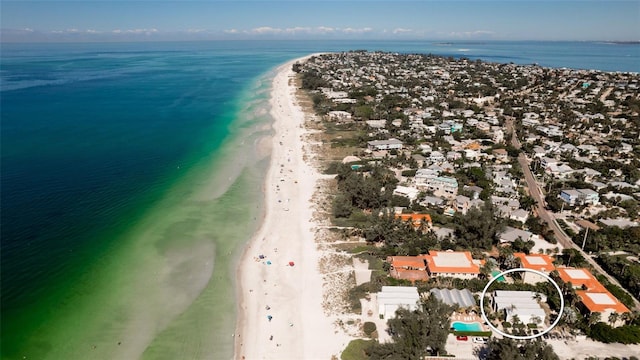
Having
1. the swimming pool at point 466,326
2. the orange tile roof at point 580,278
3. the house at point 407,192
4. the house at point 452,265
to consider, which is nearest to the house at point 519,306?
the swimming pool at point 466,326

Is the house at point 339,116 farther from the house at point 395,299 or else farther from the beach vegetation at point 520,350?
the beach vegetation at point 520,350

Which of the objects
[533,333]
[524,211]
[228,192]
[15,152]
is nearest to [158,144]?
[15,152]

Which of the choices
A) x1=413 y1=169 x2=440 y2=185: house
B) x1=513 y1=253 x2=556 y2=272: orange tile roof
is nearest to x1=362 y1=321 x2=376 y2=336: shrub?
x1=513 y1=253 x2=556 y2=272: orange tile roof

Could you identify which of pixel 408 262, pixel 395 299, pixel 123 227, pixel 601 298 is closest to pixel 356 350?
pixel 395 299

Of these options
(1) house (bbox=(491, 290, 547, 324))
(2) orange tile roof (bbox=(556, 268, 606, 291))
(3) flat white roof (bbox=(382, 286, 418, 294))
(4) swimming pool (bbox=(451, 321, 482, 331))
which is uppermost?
(2) orange tile roof (bbox=(556, 268, 606, 291))

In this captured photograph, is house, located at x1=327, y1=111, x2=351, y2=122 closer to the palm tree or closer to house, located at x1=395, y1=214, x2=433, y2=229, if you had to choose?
house, located at x1=395, y1=214, x2=433, y2=229

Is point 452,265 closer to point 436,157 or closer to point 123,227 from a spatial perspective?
point 436,157
